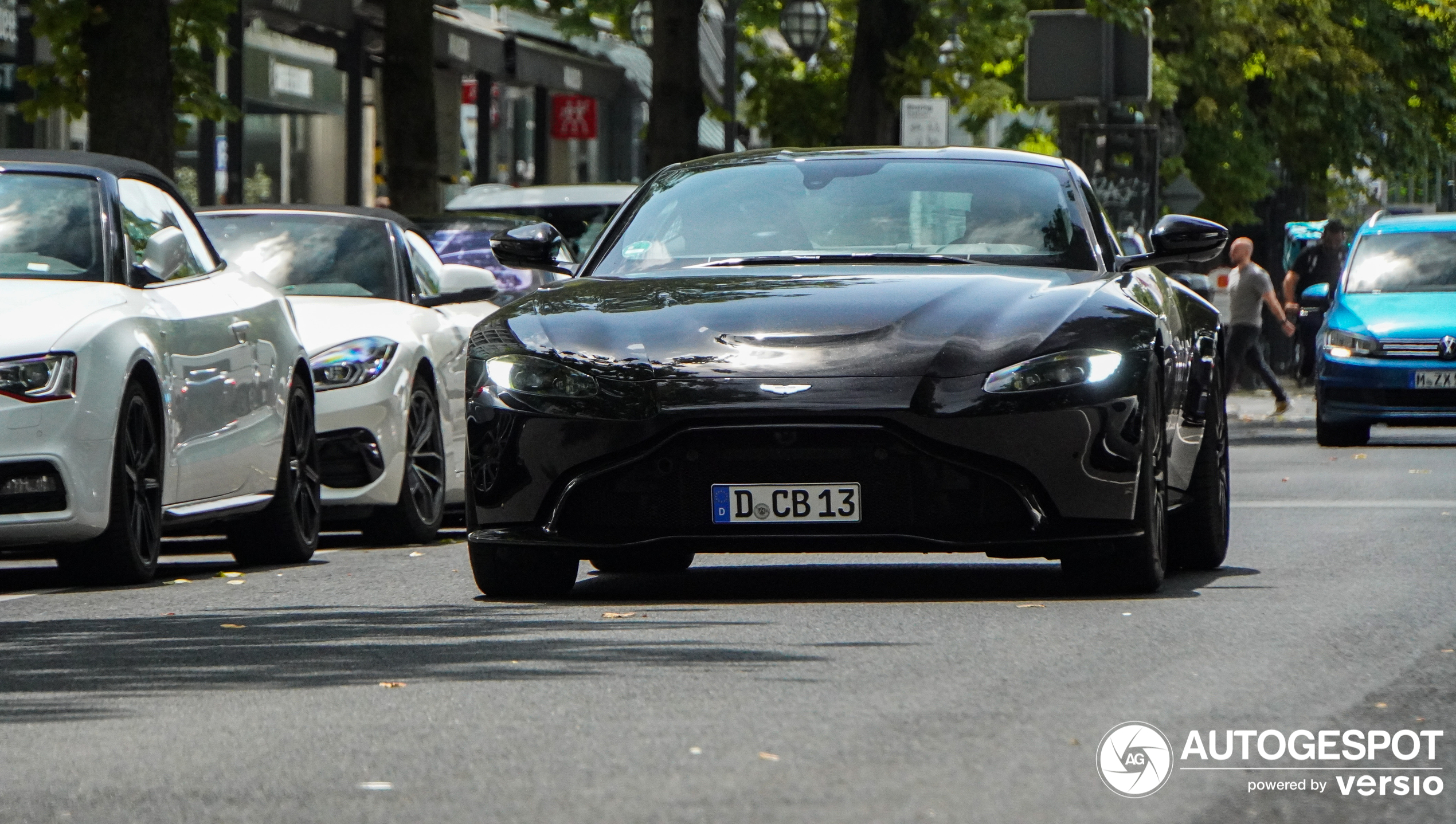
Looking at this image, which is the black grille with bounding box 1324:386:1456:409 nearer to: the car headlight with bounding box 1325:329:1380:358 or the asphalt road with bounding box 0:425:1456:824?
the car headlight with bounding box 1325:329:1380:358

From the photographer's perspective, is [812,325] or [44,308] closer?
[812,325]

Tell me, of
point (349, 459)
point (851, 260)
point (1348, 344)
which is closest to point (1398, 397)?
point (1348, 344)

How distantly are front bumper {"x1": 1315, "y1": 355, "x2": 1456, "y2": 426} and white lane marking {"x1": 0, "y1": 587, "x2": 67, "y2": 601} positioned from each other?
13.2m

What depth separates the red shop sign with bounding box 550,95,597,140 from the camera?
153 feet

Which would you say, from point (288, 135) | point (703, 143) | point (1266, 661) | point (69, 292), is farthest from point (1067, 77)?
point (703, 143)

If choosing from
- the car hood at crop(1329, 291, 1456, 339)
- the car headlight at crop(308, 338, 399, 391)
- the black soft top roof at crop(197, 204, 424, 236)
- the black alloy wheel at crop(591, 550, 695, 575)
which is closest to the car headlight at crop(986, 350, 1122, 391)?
the black alloy wheel at crop(591, 550, 695, 575)

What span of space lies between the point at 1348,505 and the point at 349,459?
4.89m

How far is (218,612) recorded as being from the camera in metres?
8.84

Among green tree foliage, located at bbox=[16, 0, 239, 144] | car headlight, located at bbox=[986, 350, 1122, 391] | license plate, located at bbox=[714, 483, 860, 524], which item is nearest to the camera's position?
car headlight, located at bbox=[986, 350, 1122, 391]

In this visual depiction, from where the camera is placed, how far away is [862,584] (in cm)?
942

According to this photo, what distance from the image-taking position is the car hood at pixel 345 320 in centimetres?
1250

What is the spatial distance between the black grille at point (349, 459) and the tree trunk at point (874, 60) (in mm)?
18676

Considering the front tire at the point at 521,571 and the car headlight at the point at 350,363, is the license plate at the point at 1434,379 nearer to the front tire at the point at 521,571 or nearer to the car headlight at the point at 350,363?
the car headlight at the point at 350,363

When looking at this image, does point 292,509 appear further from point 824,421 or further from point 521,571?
point 824,421
